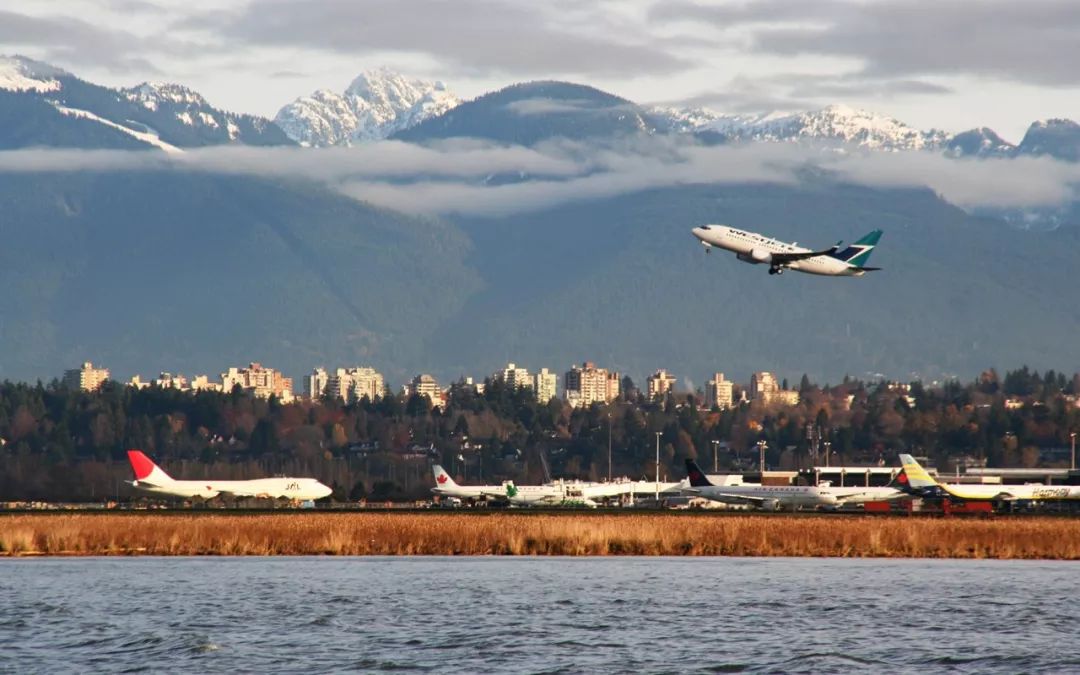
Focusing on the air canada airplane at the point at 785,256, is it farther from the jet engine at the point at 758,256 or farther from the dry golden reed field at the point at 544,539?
the dry golden reed field at the point at 544,539

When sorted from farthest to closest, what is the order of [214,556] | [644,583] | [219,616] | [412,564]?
[214,556] → [412,564] → [644,583] → [219,616]

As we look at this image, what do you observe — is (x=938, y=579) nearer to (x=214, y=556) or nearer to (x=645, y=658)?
(x=645, y=658)

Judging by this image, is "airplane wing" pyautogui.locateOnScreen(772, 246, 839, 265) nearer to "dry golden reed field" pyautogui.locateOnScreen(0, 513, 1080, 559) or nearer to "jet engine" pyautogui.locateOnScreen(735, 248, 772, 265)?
"jet engine" pyautogui.locateOnScreen(735, 248, 772, 265)

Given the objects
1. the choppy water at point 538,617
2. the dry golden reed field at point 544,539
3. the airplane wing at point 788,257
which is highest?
the airplane wing at point 788,257

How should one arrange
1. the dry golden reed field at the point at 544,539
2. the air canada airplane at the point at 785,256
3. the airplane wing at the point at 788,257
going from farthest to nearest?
the air canada airplane at the point at 785,256
the airplane wing at the point at 788,257
the dry golden reed field at the point at 544,539

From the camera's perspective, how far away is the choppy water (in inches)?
2879

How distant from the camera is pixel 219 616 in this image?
86562 millimetres

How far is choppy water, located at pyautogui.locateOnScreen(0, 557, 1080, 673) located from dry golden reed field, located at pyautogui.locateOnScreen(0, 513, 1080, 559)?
31.6 ft

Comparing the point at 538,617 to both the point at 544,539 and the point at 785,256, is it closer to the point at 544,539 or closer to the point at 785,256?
the point at 544,539

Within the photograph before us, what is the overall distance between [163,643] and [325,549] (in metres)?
52.4

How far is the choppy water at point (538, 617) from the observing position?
7312cm

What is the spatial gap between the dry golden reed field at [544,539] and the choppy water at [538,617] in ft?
31.6

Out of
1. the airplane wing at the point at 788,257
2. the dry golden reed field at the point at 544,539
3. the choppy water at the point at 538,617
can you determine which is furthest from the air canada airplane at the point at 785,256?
the choppy water at the point at 538,617

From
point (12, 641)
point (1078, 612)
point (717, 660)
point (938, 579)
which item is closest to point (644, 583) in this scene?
point (938, 579)
